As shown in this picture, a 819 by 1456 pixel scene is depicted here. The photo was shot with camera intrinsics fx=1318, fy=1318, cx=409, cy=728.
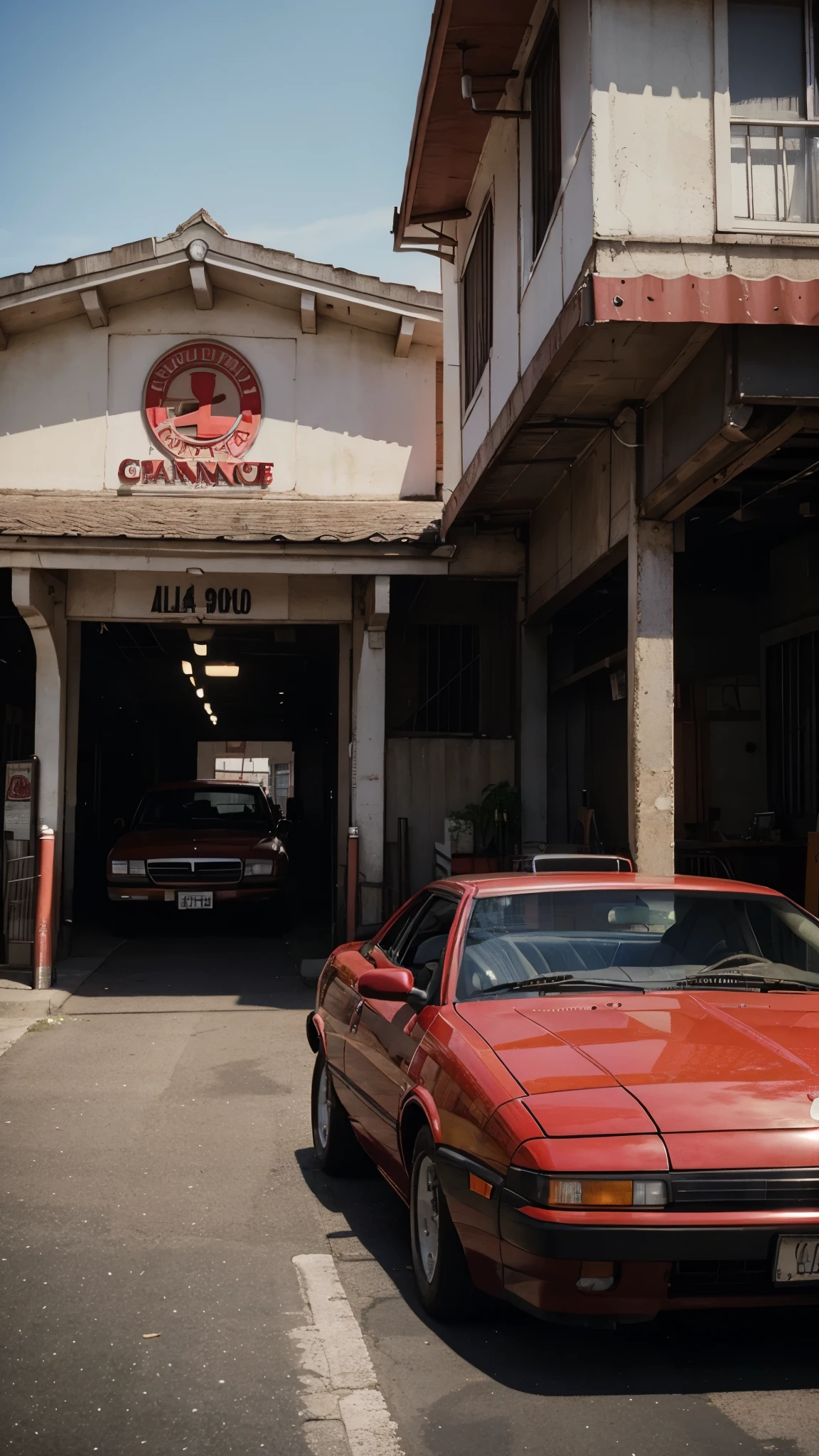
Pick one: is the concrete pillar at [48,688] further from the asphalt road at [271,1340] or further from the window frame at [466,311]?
the asphalt road at [271,1340]

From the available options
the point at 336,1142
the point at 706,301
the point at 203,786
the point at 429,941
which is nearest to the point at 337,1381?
the point at 429,941

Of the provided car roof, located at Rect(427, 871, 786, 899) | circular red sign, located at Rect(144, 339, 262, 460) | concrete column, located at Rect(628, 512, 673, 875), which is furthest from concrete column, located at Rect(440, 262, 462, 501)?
car roof, located at Rect(427, 871, 786, 899)

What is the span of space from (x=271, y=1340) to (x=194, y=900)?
10.8 m

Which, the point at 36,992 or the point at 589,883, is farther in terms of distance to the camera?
the point at 36,992

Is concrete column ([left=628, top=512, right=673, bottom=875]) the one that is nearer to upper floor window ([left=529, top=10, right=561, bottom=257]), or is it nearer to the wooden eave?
upper floor window ([left=529, top=10, right=561, bottom=257])

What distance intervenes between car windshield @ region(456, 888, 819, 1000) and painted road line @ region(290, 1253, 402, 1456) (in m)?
1.14

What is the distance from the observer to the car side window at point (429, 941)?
5199mm

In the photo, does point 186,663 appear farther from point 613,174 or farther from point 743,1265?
point 743,1265

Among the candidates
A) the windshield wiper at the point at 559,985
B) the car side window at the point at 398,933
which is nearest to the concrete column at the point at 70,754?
the car side window at the point at 398,933

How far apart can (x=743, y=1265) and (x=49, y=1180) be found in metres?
3.68

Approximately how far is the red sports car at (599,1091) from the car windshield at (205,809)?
10541 millimetres

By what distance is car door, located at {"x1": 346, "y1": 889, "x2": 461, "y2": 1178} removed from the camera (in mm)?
4898

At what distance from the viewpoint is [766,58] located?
8180 mm

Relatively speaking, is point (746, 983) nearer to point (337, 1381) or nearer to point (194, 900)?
point (337, 1381)
